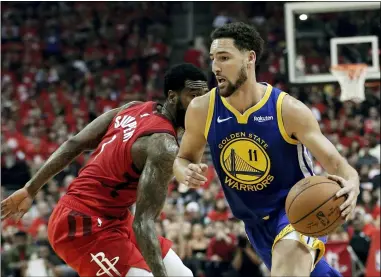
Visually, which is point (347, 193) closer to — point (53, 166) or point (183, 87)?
point (183, 87)

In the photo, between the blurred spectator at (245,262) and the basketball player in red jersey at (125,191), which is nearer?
the basketball player in red jersey at (125,191)

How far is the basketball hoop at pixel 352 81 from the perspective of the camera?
10.1 meters

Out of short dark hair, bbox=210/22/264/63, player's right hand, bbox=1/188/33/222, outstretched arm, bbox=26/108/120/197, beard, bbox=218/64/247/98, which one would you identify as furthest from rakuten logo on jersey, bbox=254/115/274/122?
player's right hand, bbox=1/188/33/222

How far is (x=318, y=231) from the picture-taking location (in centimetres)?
398

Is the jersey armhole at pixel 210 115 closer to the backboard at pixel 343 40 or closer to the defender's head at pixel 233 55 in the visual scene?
the defender's head at pixel 233 55

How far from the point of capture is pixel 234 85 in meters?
4.34

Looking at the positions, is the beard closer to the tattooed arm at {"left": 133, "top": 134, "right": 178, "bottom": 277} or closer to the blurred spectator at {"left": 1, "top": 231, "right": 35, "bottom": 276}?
the tattooed arm at {"left": 133, "top": 134, "right": 178, "bottom": 277}

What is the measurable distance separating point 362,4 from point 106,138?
19.7 ft

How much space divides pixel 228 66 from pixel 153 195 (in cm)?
93

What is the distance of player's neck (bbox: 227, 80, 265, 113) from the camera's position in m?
4.42

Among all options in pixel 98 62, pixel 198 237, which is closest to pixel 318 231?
pixel 198 237

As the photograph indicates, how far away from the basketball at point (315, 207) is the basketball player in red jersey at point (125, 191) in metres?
0.95

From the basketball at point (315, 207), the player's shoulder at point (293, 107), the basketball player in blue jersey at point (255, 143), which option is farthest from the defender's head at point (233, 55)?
the basketball at point (315, 207)

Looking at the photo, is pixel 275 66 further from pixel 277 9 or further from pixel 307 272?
pixel 307 272
